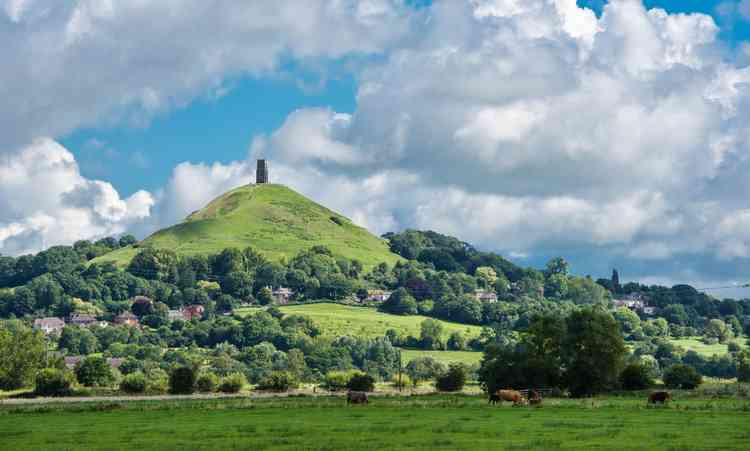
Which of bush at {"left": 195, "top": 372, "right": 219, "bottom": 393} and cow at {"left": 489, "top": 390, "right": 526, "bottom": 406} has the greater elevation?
bush at {"left": 195, "top": 372, "right": 219, "bottom": 393}

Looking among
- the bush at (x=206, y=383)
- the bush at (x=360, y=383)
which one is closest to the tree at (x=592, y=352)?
the bush at (x=360, y=383)

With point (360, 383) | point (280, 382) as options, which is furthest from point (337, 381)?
point (280, 382)

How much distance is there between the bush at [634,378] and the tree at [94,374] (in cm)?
6882

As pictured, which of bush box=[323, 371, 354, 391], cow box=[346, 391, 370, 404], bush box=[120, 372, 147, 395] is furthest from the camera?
bush box=[323, 371, 354, 391]

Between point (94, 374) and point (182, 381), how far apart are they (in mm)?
21192

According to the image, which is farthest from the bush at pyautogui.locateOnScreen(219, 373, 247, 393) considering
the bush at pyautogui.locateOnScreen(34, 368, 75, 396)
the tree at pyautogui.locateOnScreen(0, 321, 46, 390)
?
A: the tree at pyautogui.locateOnScreen(0, 321, 46, 390)

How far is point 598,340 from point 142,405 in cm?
5227

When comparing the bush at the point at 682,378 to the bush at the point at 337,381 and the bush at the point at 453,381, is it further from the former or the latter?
the bush at the point at 337,381

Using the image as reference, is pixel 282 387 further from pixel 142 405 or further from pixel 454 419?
pixel 454 419

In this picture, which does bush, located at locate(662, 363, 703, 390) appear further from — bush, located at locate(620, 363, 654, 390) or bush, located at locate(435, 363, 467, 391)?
bush, located at locate(435, 363, 467, 391)

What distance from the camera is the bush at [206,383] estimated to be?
458ft

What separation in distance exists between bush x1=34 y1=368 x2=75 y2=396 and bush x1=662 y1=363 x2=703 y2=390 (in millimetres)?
71755

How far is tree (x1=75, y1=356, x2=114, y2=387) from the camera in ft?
495

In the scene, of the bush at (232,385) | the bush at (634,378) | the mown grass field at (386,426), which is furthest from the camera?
the bush at (232,385)
